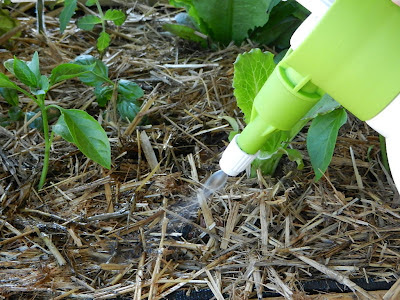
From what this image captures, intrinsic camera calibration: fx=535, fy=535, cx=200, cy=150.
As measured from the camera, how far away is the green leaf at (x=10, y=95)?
117 centimetres

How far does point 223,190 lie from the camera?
1052mm

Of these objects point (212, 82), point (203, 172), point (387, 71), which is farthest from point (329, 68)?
point (212, 82)

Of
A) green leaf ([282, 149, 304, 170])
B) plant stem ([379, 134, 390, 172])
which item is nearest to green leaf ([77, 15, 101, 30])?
green leaf ([282, 149, 304, 170])

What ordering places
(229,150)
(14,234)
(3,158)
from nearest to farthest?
1. (229,150)
2. (14,234)
3. (3,158)

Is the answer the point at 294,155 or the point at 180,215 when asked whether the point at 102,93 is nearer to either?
the point at 180,215

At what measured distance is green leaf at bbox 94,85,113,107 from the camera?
119 centimetres

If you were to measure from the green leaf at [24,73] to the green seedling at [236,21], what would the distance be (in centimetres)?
48

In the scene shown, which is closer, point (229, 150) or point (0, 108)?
point (229, 150)

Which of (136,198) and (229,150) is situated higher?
(229,150)

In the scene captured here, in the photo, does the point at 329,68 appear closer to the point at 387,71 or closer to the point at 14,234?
the point at 387,71

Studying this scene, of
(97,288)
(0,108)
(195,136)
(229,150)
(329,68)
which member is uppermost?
(329,68)

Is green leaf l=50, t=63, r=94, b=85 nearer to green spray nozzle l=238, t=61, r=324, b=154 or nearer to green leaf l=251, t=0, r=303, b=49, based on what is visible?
green spray nozzle l=238, t=61, r=324, b=154

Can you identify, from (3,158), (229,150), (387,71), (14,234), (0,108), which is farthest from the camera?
(0,108)

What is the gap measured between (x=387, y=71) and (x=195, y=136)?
0.60 metres
